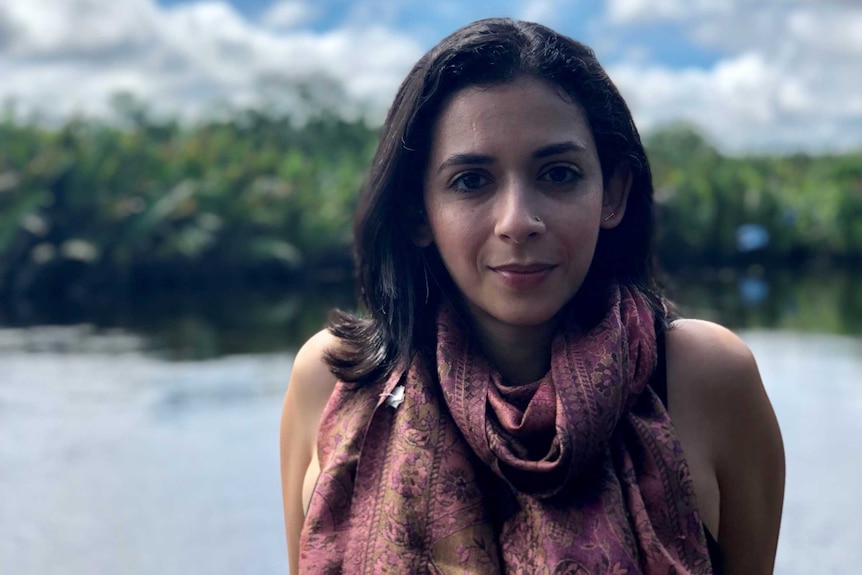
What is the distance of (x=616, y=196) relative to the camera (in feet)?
6.50

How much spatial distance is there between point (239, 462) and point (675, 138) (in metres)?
29.6

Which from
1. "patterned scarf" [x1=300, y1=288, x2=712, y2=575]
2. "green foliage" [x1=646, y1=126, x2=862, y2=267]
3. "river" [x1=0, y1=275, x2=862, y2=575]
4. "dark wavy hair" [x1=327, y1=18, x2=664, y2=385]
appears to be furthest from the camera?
"green foliage" [x1=646, y1=126, x2=862, y2=267]

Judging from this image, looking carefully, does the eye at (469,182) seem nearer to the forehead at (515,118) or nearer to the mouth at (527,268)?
the forehead at (515,118)

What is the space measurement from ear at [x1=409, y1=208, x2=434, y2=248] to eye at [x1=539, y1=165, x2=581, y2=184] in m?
0.28

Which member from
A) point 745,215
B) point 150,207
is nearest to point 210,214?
point 150,207

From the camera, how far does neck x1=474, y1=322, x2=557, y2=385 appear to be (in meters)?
1.98

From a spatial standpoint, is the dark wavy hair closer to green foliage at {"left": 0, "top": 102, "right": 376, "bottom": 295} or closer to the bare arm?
the bare arm

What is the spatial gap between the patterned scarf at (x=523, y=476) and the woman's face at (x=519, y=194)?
12 cm

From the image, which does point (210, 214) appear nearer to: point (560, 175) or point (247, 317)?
point (247, 317)

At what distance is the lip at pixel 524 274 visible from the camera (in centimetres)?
181

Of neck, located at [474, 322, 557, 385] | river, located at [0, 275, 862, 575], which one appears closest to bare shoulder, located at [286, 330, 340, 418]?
neck, located at [474, 322, 557, 385]

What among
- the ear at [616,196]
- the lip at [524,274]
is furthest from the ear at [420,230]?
the ear at [616,196]

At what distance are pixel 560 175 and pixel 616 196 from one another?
0.21 m

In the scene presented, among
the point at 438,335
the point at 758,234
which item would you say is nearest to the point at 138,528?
the point at 438,335
